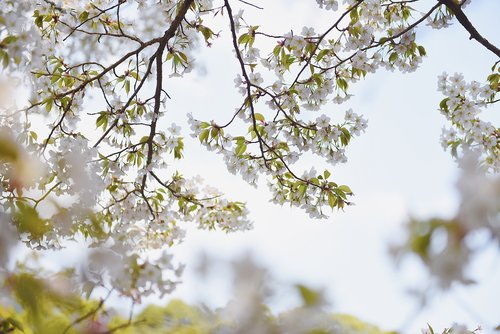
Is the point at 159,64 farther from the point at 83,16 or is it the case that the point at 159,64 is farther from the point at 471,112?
the point at 471,112

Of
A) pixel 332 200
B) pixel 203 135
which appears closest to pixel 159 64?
pixel 203 135

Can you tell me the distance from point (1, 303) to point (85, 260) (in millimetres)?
133

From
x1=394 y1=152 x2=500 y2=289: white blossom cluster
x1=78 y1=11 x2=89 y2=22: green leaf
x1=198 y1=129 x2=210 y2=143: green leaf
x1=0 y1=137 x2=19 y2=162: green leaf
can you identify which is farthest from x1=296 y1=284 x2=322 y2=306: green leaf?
x1=78 y1=11 x2=89 y2=22: green leaf

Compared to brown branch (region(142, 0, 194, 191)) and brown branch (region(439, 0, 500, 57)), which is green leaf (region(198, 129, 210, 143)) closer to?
brown branch (region(142, 0, 194, 191))

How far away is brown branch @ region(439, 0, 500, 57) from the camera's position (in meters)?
2.31

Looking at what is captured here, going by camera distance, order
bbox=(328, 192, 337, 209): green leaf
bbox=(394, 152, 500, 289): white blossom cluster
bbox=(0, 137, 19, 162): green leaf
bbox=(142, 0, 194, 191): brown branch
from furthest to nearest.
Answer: bbox=(328, 192, 337, 209): green leaf → bbox=(142, 0, 194, 191): brown branch → bbox=(0, 137, 19, 162): green leaf → bbox=(394, 152, 500, 289): white blossom cluster

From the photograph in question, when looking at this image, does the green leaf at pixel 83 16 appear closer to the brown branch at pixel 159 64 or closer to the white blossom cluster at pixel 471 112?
the brown branch at pixel 159 64

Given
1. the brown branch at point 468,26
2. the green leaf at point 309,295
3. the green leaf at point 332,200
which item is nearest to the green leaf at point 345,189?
the green leaf at point 332,200

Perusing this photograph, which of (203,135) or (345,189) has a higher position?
(203,135)

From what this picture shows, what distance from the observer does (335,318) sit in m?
0.67

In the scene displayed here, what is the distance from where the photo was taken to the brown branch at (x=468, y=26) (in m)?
2.31

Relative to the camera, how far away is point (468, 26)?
233 centimetres

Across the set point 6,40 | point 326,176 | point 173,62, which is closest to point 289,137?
point 326,176

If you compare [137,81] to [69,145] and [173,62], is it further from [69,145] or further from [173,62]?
[69,145]
